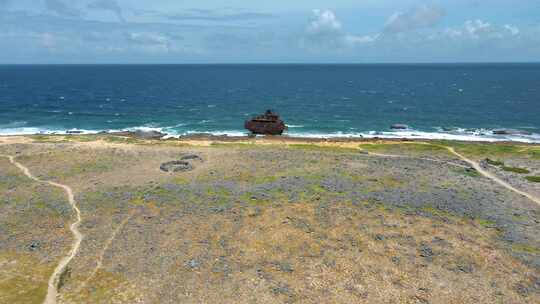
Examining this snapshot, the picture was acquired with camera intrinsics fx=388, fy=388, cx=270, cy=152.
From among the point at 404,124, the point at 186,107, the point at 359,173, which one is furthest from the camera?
the point at 186,107

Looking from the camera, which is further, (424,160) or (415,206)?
(424,160)

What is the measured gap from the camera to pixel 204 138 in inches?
3349

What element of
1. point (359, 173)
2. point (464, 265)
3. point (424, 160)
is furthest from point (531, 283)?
point (424, 160)

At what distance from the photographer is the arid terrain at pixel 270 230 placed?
2753 cm

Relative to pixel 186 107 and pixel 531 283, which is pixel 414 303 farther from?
pixel 186 107

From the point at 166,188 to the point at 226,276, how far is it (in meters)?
19.8

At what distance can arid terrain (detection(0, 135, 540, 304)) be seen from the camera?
27531mm

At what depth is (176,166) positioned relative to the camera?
2163 inches

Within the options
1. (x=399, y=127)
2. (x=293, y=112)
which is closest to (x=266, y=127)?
(x=399, y=127)

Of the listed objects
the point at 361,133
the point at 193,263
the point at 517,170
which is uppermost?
the point at 517,170

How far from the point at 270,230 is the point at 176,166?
2406 cm

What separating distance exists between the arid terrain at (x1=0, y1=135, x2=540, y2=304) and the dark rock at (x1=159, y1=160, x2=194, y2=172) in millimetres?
291

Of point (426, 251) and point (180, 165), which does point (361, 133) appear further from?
point (426, 251)

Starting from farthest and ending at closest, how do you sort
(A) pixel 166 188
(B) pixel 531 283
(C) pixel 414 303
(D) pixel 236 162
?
(D) pixel 236 162 → (A) pixel 166 188 → (B) pixel 531 283 → (C) pixel 414 303
